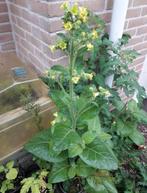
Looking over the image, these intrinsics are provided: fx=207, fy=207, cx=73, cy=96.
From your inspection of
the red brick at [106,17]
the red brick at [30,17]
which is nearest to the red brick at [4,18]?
the red brick at [30,17]

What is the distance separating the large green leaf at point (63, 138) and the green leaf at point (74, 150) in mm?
51

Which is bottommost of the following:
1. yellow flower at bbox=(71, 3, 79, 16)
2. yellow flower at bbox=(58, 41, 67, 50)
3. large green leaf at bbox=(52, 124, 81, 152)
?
large green leaf at bbox=(52, 124, 81, 152)

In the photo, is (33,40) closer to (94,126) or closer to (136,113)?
(94,126)

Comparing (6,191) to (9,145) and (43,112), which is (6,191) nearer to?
(9,145)

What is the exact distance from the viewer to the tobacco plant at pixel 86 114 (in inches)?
32.3

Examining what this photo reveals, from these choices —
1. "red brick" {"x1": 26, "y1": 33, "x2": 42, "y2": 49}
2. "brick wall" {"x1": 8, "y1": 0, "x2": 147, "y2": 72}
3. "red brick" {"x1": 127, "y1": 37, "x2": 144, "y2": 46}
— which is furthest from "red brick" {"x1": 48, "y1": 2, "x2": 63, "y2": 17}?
"red brick" {"x1": 127, "y1": 37, "x2": 144, "y2": 46}

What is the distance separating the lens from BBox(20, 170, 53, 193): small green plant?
1142 mm

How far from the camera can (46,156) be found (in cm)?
108

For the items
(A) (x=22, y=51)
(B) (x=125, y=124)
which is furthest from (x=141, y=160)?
(A) (x=22, y=51)

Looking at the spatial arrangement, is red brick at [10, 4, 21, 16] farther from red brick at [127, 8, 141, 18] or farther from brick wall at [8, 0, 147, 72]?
red brick at [127, 8, 141, 18]

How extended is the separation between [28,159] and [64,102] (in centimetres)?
70

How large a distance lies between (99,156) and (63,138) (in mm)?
208

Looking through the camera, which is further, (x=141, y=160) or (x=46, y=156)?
(x=141, y=160)

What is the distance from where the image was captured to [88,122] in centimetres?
112
